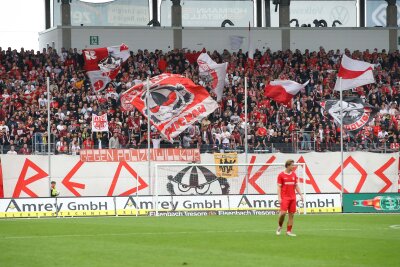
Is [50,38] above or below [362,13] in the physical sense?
below

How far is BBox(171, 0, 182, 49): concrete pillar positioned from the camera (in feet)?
216

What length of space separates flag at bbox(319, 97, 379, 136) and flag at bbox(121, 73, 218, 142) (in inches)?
233

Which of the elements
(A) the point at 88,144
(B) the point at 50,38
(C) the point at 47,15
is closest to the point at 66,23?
(B) the point at 50,38

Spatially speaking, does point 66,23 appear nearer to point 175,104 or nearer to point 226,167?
point 175,104

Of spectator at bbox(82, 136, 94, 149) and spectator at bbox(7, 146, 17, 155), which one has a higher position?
spectator at bbox(82, 136, 94, 149)

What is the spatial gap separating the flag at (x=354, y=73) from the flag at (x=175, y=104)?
7451mm

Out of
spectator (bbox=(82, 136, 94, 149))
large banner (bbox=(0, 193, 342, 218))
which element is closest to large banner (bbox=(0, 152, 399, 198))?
spectator (bbox=(82, 136, 94, 149))

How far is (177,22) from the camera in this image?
218 feet

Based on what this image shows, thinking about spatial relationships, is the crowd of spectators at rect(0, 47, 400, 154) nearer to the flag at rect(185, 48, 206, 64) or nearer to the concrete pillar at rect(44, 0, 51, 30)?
the flag at rect(185, 48, 206, 64)

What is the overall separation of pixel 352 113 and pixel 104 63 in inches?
545

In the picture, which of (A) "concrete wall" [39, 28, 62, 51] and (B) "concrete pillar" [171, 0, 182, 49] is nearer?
(A) "concrete wall" [39, 28, 62, 51]

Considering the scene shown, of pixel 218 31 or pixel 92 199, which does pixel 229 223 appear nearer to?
pixel 92 199

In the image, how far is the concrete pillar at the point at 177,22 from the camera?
65.8 metres

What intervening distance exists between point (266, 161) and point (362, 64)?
7125 millimetres
